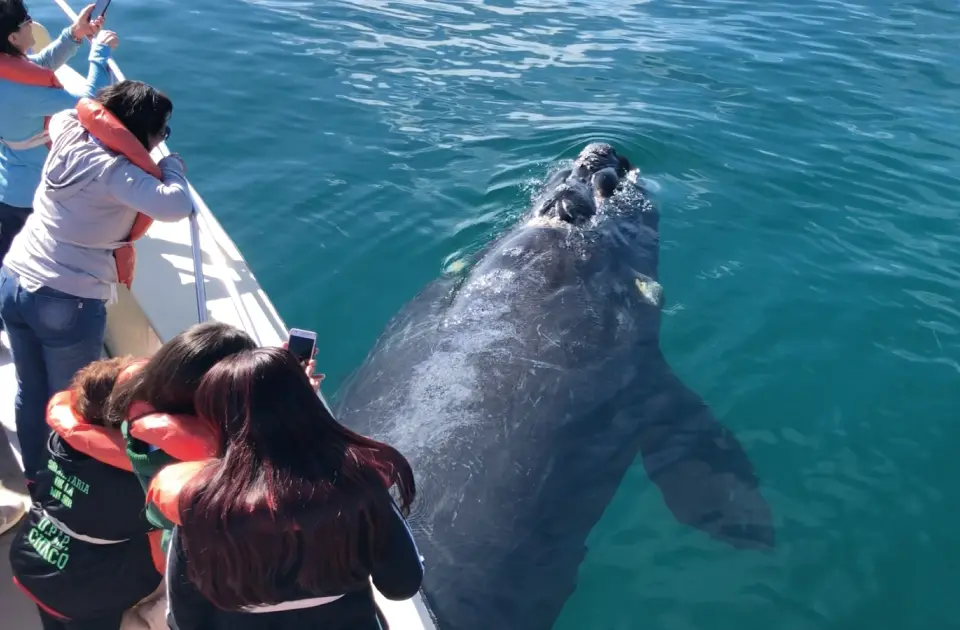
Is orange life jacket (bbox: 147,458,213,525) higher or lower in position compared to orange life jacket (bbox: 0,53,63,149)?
lower

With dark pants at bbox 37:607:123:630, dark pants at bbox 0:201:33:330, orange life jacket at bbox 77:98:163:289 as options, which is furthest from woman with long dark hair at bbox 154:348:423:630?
dark pants at bbox 0:201:33:330

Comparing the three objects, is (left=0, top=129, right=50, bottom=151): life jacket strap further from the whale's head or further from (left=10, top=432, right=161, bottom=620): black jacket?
the whale's head

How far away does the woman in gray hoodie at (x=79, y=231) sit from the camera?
4.82m

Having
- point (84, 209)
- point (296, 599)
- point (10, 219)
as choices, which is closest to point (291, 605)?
point (296, 599)

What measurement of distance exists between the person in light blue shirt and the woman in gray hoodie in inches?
22.9

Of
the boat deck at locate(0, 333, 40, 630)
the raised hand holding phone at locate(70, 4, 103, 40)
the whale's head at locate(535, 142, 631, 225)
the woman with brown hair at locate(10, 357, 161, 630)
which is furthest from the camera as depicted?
the whale's head at locate(535, 142, 631, 225)

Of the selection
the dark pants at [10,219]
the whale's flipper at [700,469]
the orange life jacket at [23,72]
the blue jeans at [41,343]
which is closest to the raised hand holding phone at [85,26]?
the orange life jacket at [23,72]

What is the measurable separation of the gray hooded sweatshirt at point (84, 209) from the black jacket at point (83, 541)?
1505 millimetres

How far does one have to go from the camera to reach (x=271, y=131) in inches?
510

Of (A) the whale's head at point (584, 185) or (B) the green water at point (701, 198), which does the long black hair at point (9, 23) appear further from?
(A) the whale's head at point (584, 185)

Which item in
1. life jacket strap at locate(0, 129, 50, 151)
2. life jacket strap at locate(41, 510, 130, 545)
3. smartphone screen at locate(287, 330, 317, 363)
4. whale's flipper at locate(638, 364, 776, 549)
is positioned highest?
life jacket strap at locate(0, 129, 50, 151)

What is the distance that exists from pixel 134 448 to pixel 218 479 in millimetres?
816

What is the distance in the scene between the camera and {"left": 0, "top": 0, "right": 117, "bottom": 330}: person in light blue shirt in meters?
5.52

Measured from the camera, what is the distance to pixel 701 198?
1156 centimetres
